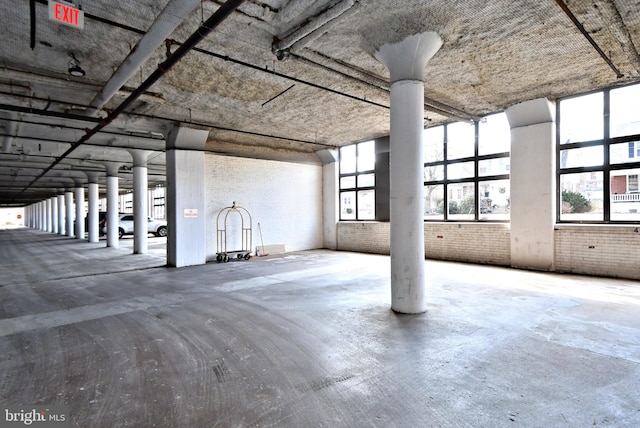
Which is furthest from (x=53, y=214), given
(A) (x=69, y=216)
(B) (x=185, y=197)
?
(B) (x=185, y=197)

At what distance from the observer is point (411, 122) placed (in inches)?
163

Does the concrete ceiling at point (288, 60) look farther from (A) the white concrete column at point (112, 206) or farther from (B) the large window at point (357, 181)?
(A) the white concrete column at point (112, 206)

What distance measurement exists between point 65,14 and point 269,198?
717 cm

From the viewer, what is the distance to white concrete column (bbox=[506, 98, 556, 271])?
259 inches

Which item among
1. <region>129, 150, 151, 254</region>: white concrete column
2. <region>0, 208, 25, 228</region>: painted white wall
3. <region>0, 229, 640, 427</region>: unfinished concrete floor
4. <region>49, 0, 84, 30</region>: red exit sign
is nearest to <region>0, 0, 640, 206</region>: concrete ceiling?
<region>49, 0, 84, 30</region>: red exit sign

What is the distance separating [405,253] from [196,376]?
8.65 feet

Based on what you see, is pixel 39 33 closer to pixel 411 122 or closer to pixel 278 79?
pixel 278 79

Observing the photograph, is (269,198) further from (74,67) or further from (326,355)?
(326,355)

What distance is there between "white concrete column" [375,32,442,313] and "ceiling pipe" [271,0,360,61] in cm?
85

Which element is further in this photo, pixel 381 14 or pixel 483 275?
pixel 483 275

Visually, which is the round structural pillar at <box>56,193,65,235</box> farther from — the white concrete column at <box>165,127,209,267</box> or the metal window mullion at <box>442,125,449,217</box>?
the metal window mullion at <box>442,125,449,217</box>

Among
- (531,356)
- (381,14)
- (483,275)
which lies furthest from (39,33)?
(483,275)

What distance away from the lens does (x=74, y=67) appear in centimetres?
434

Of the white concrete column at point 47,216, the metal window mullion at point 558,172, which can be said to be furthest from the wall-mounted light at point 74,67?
the white concrete column at point 47,216
